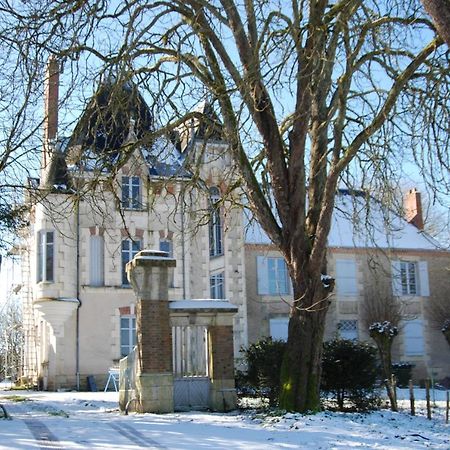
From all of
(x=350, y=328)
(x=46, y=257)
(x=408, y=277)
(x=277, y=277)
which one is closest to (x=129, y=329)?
(x=46, y=257)

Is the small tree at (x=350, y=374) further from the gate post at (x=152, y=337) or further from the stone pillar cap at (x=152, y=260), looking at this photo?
the stone pillar cap at (x=152, y=260)

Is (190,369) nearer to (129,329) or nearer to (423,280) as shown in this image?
(129,329)

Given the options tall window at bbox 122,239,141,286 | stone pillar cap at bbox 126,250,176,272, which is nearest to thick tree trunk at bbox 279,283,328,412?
stone pillar cap at bbox 126,250,176,272

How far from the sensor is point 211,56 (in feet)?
46.8

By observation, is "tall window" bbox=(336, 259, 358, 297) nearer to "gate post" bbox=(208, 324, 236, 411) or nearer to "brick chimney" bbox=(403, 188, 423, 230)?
"brick chimney" bbox=(403, 188, 423, 230)

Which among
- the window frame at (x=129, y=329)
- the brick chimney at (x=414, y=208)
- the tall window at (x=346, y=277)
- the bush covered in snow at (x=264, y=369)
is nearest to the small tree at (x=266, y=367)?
the bush covered in snow at (x=264, y=369)

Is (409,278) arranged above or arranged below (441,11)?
below

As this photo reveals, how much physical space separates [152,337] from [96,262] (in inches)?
553

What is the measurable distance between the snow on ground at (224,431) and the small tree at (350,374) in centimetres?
54

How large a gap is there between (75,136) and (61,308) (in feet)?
46.9

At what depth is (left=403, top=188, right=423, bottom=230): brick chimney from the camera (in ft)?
118

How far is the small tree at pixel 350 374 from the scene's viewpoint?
1502 cm

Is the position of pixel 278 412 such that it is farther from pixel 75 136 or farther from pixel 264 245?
pixel 264 245

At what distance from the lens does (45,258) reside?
27438 mm
